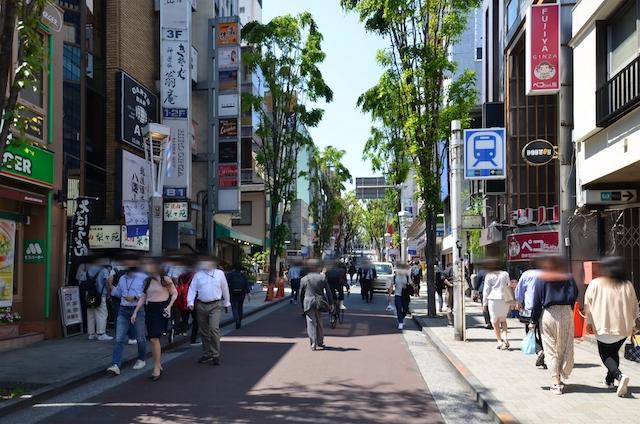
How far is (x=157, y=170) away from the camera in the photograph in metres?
20.2

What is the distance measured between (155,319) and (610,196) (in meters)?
9.79

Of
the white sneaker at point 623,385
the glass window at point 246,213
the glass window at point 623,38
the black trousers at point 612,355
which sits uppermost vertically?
the glass window at point 623,38

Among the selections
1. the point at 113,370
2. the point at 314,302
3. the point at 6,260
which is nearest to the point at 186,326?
the point at 314,302

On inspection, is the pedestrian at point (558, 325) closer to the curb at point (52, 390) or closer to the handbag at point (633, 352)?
the handbag at point (633, 352)

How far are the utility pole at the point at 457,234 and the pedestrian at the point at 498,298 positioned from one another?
1.01 m

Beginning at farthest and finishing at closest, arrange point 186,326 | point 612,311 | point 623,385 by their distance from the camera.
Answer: point 186,326 < point 612,311 < point 623,385

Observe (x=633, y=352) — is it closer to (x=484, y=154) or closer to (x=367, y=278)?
(x=484, y=154)

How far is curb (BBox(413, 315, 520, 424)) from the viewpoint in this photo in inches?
286

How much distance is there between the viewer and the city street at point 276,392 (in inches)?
307

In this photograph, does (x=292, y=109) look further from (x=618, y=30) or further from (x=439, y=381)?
(x=439, y=381)

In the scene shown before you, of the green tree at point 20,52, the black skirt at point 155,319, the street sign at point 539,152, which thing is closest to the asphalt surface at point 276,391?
the black skirt at point 155,319

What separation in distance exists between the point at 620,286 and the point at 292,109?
966 inches

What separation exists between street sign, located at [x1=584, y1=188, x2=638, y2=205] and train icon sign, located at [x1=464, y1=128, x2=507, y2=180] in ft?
6.33

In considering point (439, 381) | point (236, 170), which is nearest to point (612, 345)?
point (439, 381)
